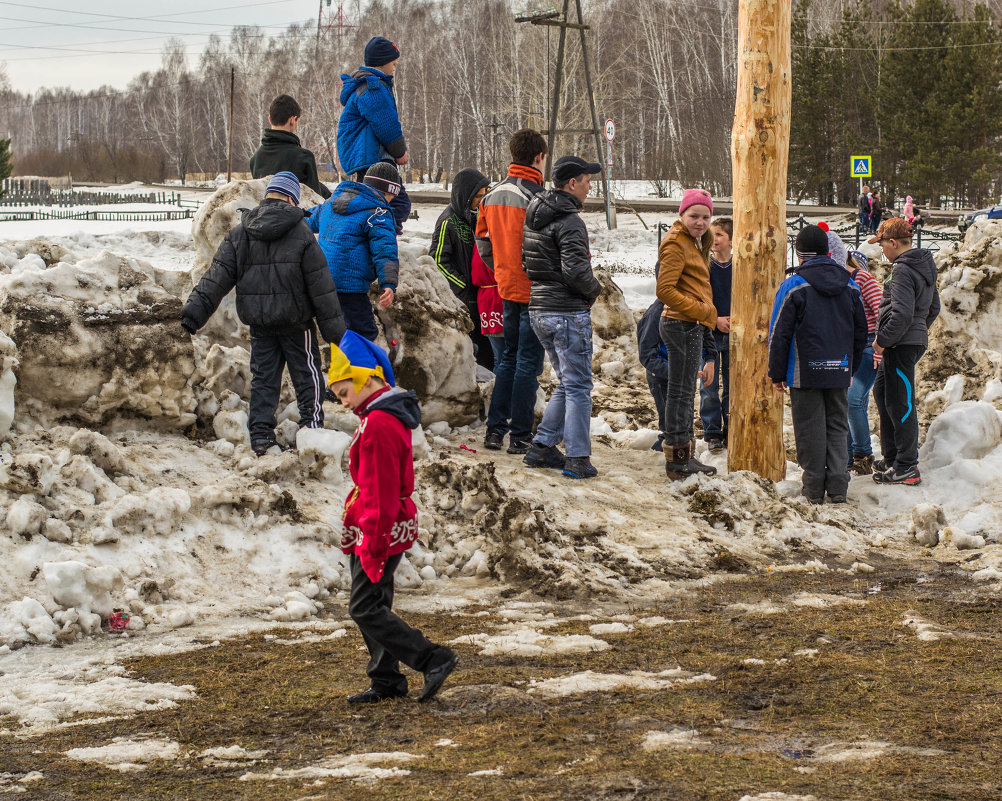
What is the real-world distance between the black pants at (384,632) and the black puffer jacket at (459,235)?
4.52 meters

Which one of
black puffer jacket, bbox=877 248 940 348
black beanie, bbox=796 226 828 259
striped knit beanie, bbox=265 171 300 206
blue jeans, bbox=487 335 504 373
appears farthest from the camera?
blue jeans, bbox=487 335 504 373

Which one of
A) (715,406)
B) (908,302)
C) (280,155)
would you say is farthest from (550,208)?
(908,302)

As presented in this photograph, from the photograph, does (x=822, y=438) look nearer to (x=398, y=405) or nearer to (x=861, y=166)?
(x=398, y=405)

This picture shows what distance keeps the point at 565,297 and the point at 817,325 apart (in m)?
1.66

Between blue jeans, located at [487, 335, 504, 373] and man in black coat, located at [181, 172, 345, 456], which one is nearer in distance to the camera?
man in black coat, located at [181, 172, 345, 456]

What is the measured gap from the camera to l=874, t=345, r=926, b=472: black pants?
7.96 meters

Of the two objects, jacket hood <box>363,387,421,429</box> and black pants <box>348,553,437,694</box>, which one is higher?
jacket hood <box>363,387,421,429</box>

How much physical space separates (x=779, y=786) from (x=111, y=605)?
3469mm

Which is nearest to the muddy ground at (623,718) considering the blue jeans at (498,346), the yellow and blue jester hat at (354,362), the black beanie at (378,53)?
the yellow and blue jester hat at (354,362)

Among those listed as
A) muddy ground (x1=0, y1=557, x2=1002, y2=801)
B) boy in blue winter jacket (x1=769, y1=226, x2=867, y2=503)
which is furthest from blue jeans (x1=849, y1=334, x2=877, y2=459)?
muddy ground (x1=0, y1=557, x2=1002, y2=801)

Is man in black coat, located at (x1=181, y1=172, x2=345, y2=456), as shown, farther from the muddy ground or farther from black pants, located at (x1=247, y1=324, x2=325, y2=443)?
the muddy ground

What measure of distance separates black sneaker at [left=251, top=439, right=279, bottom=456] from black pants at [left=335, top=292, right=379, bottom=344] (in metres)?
1.00

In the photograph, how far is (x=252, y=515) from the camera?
20.7 ft

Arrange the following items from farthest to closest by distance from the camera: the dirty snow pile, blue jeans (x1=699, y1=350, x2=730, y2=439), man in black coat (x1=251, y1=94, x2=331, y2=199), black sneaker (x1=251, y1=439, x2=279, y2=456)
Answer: blue jeans (x1=699, y1=350, x2=730, y2=439) < man in black coat (x1=251, y1=94, x2=331, y2=199) < black sneaker (x1=251, y1=439, x2=279, y2=456) < the dirty snow pile
